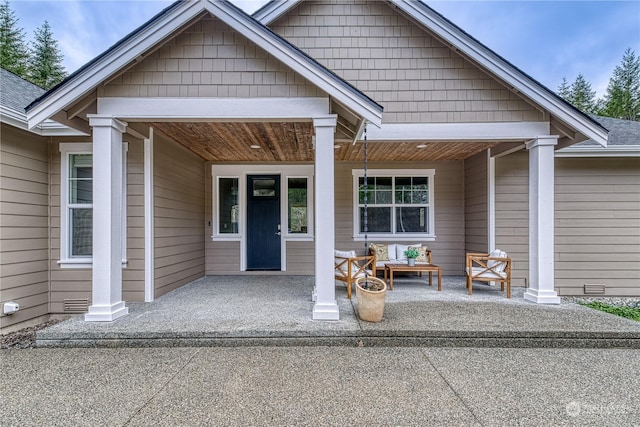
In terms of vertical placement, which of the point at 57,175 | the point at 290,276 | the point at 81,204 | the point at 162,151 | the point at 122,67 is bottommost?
the point at 290,276

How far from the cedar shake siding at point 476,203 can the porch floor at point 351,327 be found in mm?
1917

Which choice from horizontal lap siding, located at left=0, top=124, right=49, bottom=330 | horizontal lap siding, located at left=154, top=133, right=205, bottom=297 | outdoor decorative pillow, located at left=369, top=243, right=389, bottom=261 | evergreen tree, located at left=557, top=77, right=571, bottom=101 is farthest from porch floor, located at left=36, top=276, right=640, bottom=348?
evergreen tree, located at left=557, top=77, right=571, bottom=101

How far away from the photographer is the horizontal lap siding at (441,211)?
23.6 feet

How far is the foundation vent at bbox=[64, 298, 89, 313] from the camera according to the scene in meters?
5.06

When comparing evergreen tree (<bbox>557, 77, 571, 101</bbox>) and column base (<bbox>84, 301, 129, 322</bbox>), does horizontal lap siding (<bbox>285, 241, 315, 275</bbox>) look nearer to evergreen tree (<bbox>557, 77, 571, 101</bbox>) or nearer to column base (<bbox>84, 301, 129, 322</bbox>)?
column base (<bbox>84, 301, 129, 322</bbox>)

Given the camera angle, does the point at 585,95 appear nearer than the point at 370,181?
No

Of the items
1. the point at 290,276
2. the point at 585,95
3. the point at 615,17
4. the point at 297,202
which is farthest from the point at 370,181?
the point at 615,17

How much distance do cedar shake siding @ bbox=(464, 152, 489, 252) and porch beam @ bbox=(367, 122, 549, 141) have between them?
135cm

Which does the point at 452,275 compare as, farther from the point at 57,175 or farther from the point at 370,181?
the point at 57,175

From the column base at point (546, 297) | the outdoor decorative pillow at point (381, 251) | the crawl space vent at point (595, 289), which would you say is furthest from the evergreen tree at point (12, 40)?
the crawl space vent at point (595, 289)

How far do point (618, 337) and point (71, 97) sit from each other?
6715mm

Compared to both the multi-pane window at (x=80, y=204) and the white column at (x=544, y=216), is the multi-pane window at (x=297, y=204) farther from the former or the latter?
the white column at (x=544, y=216)

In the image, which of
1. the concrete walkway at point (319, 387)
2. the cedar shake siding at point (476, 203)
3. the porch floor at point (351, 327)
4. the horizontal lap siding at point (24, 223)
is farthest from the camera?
the cedar shake siding at point (476, 203)

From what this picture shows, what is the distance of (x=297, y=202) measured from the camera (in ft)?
24.5
